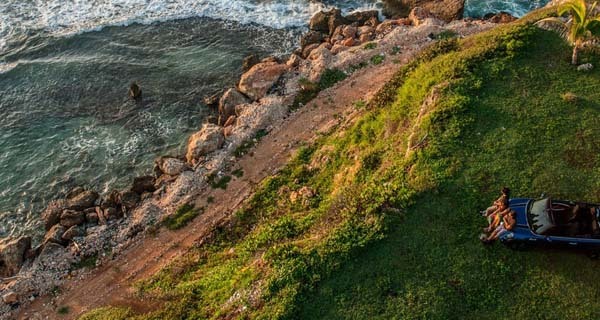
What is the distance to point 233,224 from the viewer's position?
29828 millimetres

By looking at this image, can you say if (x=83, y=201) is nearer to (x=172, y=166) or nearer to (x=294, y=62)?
(x=172, y=166)

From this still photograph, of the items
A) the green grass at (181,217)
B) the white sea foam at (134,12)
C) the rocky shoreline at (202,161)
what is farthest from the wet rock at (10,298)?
the white sea foam at (134,12)

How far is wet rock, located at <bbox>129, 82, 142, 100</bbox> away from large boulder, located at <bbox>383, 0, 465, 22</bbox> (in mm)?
23835

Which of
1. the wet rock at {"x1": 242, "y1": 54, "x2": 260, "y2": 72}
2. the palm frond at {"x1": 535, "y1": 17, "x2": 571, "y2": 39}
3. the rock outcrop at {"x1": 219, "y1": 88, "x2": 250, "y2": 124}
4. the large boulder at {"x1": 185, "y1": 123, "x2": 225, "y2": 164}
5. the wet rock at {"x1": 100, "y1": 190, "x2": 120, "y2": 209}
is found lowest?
the wet rock at {"x1": 100, "y1": 190, "x2": 120, "y2": 209}

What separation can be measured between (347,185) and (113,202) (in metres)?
15.9

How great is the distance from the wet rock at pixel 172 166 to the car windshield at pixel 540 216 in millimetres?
21593

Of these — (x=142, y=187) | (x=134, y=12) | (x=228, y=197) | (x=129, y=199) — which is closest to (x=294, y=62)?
(x=228, y=197)

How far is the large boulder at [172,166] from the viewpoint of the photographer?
35.1 meters

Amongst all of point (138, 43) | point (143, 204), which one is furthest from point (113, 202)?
point (138, 43)

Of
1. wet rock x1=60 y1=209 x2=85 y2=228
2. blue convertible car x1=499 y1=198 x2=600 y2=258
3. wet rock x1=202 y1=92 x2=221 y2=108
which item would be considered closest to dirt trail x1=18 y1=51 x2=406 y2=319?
wet rock x1=60 y1=209 x2=85 y2=228

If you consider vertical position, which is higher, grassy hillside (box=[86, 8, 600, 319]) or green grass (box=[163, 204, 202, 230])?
grassy hillside (box=[86, 8, 600, 319])

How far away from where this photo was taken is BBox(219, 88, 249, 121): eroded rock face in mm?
39281

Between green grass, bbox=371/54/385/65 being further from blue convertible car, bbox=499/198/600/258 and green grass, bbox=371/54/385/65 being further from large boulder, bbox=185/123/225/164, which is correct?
blue convertible car, bbox=499/198/600/258

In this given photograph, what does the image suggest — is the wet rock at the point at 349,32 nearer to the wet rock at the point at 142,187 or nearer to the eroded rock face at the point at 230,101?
the eroded rock face at the point at 230,101
